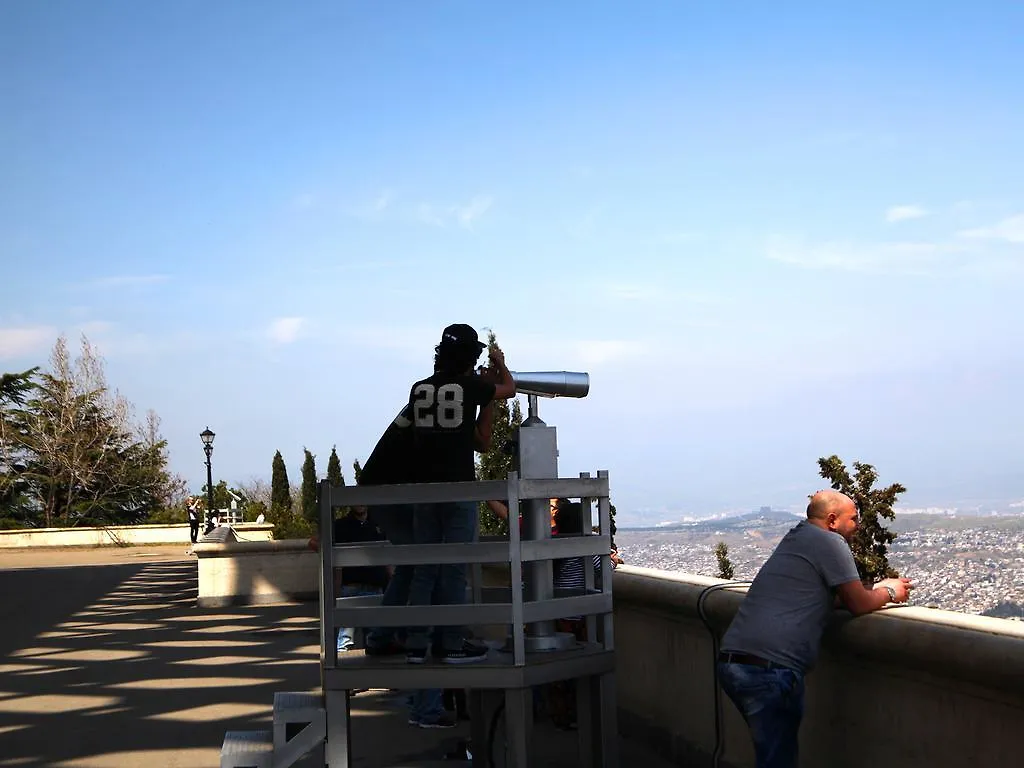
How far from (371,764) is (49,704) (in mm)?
3731

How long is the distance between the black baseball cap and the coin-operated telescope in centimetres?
30

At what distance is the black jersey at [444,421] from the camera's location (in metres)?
5.61

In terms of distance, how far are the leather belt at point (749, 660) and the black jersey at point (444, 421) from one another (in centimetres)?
146

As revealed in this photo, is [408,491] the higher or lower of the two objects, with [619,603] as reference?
higher

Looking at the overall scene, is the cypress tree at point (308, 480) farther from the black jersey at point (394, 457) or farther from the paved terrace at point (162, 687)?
the black jersey at point (394, 457)

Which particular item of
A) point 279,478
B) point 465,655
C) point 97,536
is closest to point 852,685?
point 465,655

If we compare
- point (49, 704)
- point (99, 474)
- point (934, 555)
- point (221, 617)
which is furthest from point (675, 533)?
point (49, 704)

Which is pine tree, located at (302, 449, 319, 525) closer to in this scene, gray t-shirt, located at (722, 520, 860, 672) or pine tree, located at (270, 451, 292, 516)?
pine tree, located at (270, 451, 292, 516)

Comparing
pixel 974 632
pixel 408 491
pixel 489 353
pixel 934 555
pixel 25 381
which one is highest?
pixel 25 381

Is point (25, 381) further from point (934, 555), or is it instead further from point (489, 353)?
point (489, 353)

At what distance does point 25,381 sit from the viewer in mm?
55969

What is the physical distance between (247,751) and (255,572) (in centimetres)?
1391

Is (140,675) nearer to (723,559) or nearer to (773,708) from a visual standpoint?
(773,708)

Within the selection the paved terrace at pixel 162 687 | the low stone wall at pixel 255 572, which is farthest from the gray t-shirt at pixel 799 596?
the low stone wall at pixel 255 572
